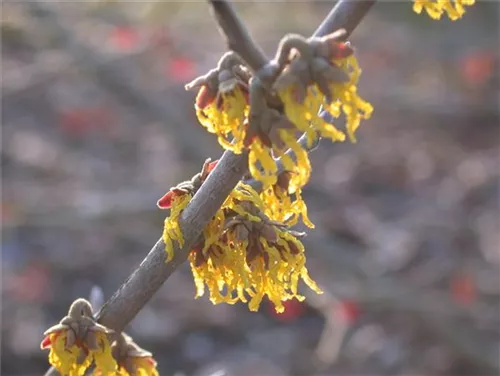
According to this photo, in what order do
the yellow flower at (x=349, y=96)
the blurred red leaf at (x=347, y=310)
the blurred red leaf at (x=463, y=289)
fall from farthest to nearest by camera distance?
the blurred red leaf at (x=463, y=289) → the blurred red leaf at (x=347, y=310) → the yellow flower at (x=349, y=96)

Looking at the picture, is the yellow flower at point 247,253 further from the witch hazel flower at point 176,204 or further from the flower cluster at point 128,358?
the flower cluster at point 128,358

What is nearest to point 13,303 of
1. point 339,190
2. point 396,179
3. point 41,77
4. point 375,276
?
point 41,77

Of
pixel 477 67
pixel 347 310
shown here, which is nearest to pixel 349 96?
pixel 347 310

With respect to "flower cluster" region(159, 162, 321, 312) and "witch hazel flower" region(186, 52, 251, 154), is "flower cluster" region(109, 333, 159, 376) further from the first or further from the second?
"witch hazel flower" region(186, 52, 251, 154)

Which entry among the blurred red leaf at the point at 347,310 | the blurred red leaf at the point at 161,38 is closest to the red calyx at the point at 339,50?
the blurred red leaf at the point at 347,310

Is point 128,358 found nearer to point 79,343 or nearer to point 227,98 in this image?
point 79,343

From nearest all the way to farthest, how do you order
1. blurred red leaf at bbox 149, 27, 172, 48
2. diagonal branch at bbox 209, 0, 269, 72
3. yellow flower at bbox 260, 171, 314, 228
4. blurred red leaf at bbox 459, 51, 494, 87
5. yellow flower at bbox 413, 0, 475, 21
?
diagonal branch at bbox 209, 0, 269, 72
yellow flower at bbox 413, 0, 475, 21
yellow flower at bbox 260, 171, 314, 228
blurred red leaf at bbox 149, 27, 172, 48
blurred red leaf at bbox 459, 51, 494, 87

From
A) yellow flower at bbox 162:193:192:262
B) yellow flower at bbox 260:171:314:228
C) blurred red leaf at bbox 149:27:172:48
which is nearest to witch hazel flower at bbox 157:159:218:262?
yellow flower at bbox 162:193:192:262
